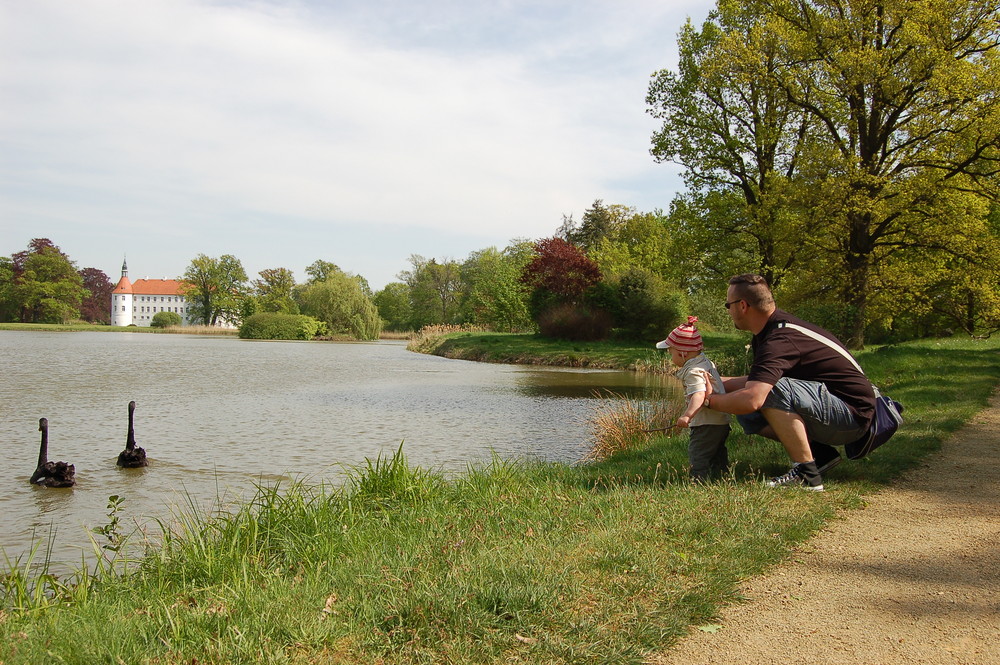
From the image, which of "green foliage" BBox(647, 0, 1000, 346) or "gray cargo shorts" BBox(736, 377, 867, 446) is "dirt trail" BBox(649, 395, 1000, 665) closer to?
"gray cargo shorts" BBox(736, 377, 867, 446)

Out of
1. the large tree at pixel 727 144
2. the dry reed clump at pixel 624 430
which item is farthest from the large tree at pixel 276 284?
the dry reed clump at pixel 624 430

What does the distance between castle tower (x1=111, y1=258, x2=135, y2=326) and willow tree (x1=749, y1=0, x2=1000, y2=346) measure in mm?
141894

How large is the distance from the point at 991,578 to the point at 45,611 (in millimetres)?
5007

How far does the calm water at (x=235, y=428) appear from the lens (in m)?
7.99

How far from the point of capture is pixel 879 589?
141 inches

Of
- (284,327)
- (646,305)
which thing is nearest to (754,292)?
(646,305)

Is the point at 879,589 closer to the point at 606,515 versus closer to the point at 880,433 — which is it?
the point at 606,515

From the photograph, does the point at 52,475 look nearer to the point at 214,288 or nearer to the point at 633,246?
the point at 633,246

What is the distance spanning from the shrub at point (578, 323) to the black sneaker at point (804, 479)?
3266 centimetres

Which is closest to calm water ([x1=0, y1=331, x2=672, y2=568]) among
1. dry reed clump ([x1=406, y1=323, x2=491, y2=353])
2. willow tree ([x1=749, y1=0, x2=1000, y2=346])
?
willow tree ([x1=749, y1=0, x2=1000, y2=346])

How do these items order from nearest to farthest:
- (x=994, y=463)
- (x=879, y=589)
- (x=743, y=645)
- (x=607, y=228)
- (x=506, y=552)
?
(x=743, y=645) < (x=879, y=589) < (x=506, y=552) < (x=994, y=463) < (x=607, y=228)

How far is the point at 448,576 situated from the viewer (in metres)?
3.54

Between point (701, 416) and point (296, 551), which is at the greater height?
point (701, 416)

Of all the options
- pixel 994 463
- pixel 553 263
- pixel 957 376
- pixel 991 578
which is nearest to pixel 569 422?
pixel 957 376
